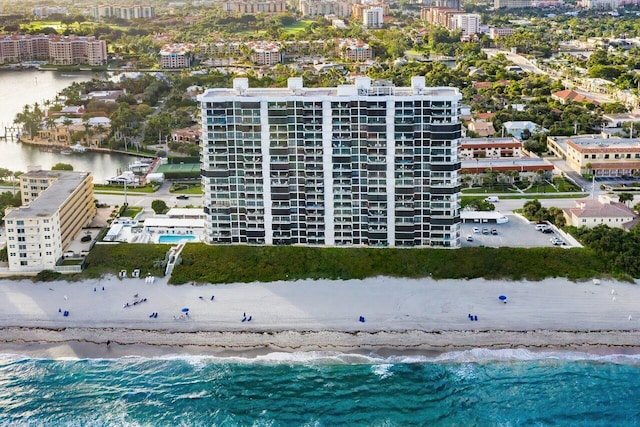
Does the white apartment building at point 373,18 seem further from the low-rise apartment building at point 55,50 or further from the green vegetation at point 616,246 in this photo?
the green vegetation at point 616,246

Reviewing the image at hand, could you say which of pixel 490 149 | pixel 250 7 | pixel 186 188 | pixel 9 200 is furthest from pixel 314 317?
pixel 250 7

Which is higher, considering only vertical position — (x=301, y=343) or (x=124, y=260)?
(x=124, y=260)

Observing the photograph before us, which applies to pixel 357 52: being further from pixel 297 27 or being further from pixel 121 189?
pixel 121 189

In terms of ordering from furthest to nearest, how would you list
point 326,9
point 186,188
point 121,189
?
1. point 326,9
2. point 121,189
3. point 186,188

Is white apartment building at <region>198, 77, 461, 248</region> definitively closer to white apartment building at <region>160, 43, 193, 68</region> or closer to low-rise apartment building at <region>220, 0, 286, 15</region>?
white apartment building at <region>160, 43, 193, 68</region>

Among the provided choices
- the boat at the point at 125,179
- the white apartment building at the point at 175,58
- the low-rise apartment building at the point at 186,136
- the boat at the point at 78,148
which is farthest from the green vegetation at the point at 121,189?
the white apartment building at the point at 175,58

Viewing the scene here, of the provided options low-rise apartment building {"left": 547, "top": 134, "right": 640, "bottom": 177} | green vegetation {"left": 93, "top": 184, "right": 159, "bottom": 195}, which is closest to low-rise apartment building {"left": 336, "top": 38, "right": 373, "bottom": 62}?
low-rise apartment building {"left": 547, "top": 134, "right": 640, "bottom": 177}

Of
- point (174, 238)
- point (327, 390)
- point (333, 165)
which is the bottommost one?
point (327, 390)
